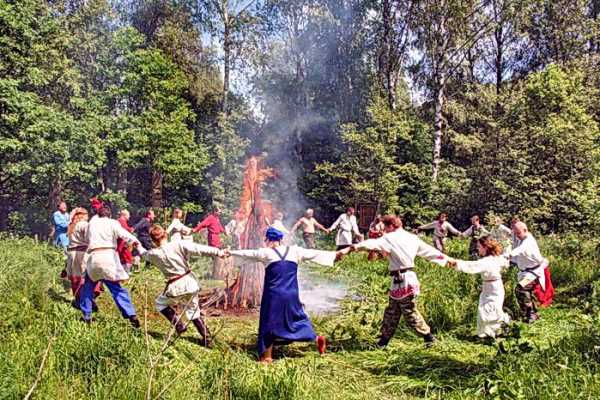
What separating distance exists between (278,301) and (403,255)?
1638 mm

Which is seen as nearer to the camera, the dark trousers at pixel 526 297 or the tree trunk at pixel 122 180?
the dark trousers at pixel 526 297

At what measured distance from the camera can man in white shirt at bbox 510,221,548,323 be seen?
805 cm

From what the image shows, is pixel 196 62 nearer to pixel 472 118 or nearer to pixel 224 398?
pixel 472 118

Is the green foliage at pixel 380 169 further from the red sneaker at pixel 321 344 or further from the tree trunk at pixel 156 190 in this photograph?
the red sneaker at pixel 321 344

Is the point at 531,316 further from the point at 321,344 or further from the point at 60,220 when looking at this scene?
the point at 60,220

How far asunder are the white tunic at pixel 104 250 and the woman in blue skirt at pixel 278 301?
6.53 ft

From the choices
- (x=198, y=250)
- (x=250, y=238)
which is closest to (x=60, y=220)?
(x=250, y=238)

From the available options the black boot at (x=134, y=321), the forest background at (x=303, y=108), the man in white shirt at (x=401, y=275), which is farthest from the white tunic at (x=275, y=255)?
the forest background at (x=303, y=108)

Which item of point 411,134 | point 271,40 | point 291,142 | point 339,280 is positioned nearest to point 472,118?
point 411,134

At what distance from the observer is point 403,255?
6.41m

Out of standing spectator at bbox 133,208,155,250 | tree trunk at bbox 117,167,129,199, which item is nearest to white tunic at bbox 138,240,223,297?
standing spectator at bbox 133,208,155,250

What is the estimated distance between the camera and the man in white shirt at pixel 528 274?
8047 mm

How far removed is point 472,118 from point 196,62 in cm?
1424

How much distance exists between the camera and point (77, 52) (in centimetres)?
2217
